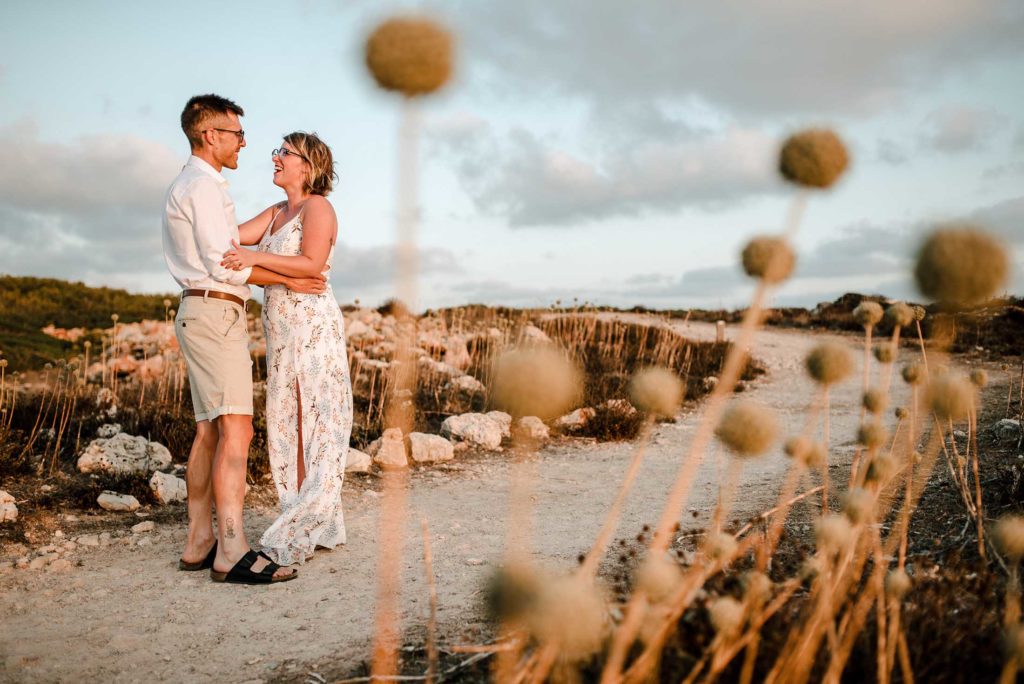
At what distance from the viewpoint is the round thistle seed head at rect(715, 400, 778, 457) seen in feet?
4.99

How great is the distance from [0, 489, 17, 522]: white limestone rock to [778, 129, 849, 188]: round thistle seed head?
5.31 meters

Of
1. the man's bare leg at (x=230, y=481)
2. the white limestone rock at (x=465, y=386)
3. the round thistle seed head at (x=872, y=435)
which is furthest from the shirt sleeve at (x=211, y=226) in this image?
the white limestone rock at (x=465, y=386)

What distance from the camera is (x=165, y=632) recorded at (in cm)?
344

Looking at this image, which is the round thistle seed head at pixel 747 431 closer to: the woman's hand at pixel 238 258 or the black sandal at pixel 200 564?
the woman's hand at pixel 238 258

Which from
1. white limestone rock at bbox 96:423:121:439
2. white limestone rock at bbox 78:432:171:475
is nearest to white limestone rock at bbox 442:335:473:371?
white limestone rock at bbox 96:423:121:439

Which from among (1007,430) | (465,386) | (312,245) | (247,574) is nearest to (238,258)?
(312,245)

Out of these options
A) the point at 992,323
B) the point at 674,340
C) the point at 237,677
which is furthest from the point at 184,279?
the point at 992,323

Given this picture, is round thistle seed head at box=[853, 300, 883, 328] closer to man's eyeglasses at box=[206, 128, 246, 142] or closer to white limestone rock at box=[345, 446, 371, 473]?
man's eyeglasses at box=[206, 128, 246, 142]

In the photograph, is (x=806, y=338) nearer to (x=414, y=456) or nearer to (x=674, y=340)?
(x=674, y=340)

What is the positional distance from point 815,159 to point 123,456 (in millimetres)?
6054

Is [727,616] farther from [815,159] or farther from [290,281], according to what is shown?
[290,281]

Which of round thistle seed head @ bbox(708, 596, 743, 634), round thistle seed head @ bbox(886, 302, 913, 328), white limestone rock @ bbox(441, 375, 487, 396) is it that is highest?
round thistle seed head @ bbox(886, 302, 913, 328)

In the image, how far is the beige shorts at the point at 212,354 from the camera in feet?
12.5

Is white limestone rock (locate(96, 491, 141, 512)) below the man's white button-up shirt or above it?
below
